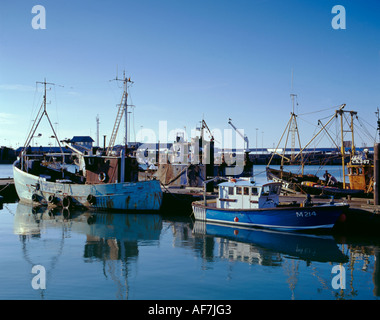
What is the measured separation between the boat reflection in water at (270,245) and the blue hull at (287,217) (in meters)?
0.50

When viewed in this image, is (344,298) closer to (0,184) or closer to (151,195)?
(151,195)

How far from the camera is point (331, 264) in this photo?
16.4 meters

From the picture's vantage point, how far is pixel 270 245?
778 inches

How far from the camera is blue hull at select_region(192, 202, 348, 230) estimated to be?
2119 cm

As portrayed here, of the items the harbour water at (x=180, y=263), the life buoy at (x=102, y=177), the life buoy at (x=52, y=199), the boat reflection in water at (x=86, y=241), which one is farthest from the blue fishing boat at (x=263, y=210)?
the life buoy at (x=52, y=199)

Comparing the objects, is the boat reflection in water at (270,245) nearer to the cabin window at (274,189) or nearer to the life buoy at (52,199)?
the cabin window at (274,189)

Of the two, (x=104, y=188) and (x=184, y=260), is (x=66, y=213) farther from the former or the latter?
(x=184, y=260)

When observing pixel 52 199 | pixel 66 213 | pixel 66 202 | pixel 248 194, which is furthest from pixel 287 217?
pixel 52 199

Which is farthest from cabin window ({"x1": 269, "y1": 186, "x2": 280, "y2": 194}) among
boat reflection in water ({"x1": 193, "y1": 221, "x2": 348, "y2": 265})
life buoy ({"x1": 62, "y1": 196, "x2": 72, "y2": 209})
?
life buoy ({"x1": 62, "y1": 196, "x2": 72, "y2": 209})

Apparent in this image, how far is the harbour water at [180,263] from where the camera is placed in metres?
12.7
